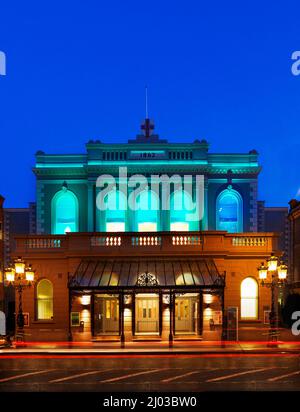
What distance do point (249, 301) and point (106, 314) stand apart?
8.49m

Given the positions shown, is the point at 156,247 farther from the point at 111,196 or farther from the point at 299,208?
the point at 299,208

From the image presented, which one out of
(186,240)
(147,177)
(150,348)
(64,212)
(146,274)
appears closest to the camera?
(150,348)

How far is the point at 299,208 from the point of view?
44.5 metres

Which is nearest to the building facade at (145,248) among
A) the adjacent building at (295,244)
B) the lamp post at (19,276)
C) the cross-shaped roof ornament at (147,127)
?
the lamp post at (19,276)

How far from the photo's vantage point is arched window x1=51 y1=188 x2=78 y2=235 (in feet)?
128

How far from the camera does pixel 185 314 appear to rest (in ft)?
107

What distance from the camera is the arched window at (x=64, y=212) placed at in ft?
128

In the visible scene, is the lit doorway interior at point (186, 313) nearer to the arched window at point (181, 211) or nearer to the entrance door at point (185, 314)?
the entrance door at point (185, 314)

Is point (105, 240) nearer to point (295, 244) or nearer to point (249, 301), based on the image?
point (249, 301)

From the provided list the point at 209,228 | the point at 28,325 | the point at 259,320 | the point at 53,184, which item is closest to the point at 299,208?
the point at 209,228

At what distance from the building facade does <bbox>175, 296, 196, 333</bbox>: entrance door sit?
2.3 inches

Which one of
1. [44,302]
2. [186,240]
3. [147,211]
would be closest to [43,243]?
[44,302]

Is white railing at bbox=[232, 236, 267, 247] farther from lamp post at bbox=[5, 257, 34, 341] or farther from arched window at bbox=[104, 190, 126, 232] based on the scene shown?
lamp post at bbox=[5, 257, 34, 341]

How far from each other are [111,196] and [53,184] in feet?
14.2
